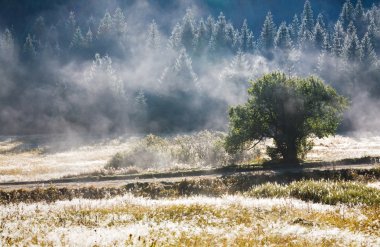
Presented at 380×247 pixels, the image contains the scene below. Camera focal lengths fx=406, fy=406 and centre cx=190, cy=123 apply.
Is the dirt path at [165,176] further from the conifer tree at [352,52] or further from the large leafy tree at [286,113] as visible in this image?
the conifer tree at [352,52]

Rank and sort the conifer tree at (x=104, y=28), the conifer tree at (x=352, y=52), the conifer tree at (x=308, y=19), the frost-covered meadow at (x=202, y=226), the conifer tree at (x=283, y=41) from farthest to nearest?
the conifer tree at (x=308, y=19) → the conifer tree at (x=104, y=28) → the conifer tree at (x=283, y=41) → the conifer tree at (x=352, y=52) → the frost-covered meadow at (x=202, y=226)

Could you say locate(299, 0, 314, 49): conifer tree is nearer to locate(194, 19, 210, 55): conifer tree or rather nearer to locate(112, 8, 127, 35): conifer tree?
locate(194, 19, 210, 55): conifer tree

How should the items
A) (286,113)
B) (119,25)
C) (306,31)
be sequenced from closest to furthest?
(286,113)
(306,31)
(119,25)

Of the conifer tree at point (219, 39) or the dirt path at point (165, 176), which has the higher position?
the conifer tree at point (219, 39)

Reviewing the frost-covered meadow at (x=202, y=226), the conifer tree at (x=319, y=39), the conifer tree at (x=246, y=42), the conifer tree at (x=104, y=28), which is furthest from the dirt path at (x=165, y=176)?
the conifer tree at (x=104, y=28)

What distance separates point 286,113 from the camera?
38781 mm

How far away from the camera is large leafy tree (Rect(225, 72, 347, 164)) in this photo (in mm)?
38250

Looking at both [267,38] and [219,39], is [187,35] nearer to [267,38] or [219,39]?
[219,39]

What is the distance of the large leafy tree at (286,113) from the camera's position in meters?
38.2

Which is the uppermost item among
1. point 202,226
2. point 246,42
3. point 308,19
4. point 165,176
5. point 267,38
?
point 308,19

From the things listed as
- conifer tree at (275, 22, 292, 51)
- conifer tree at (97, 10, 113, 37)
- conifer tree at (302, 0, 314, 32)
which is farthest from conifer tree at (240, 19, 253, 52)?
conifer tree at (97, 10, 113, 37)

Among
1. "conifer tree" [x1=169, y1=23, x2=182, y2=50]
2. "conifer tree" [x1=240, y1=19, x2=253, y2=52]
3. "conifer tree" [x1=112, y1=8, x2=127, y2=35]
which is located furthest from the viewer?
"conifer tree" [x1=112, y1=8, x2=127, y2=35]

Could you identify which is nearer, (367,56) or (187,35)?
(367,56)

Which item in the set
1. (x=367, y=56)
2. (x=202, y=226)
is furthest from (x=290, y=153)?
(x=367, y=56)
